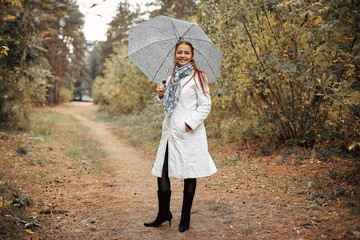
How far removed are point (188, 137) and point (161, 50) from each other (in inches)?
46.0

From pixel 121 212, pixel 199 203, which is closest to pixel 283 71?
pixel 199 203

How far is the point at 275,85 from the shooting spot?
778 centimetres

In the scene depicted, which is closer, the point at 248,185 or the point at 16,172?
the point at 248,185

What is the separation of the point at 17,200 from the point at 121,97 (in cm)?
1865

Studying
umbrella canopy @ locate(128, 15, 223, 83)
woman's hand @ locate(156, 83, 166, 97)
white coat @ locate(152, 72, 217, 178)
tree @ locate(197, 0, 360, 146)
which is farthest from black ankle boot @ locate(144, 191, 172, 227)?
tree @ locate(197, 0, 360, 146)

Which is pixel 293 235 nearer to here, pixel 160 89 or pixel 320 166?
pixel 160 89

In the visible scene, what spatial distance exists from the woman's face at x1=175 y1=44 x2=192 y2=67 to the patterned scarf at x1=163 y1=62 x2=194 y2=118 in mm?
60

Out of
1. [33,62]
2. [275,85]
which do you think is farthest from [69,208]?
[33,62]

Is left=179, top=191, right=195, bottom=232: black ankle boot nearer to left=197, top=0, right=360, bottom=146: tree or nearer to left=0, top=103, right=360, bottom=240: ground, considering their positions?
left=0, top=103, right=360, bottom=240: ground

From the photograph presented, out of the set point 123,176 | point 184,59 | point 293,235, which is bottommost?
point 123,176

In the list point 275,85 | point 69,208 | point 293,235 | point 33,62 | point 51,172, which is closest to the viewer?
point 293,235

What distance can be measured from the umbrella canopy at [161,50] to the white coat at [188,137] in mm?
377

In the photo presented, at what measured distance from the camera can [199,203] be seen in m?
5.03

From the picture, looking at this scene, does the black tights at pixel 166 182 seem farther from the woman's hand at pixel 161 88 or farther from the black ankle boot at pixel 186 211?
the woman's hand at pixel 161 88
